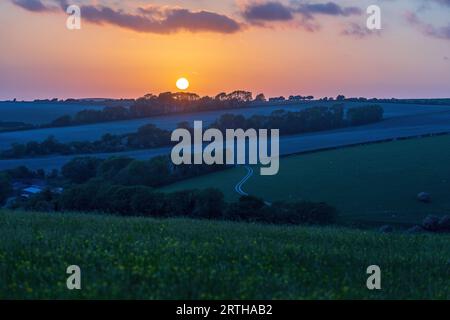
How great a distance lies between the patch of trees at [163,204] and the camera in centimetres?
4122

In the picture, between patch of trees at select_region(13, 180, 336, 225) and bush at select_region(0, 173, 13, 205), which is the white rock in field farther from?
bush at select_region(0, 173, 13, 205)

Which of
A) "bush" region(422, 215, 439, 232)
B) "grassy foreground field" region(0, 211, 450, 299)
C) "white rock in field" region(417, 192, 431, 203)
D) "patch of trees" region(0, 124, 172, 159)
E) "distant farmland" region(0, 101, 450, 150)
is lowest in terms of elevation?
"bush" region(422, 215, 439, 232)

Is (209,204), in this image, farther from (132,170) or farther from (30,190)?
(30,190)

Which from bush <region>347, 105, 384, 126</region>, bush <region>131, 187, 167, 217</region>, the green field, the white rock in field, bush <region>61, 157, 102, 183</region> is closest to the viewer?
bush <region>131, 187, 167, 217</region>

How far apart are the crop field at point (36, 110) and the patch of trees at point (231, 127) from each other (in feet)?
73.6

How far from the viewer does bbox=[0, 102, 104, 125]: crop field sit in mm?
107188

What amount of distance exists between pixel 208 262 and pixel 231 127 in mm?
75736

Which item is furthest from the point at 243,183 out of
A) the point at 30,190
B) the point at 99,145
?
the point at 99,145

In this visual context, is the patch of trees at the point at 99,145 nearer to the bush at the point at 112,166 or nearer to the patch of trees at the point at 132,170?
the patch of trees at the point at 132,170

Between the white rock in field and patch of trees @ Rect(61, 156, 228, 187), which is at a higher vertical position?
patch of trees @ Rect(61, 156, 228, 187)

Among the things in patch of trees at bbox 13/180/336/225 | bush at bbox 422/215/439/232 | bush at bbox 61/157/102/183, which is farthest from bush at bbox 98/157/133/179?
bush at bbox 422/215/439/232

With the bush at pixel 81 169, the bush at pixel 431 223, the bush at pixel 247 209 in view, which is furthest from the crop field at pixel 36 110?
the bush at pixel 431 223

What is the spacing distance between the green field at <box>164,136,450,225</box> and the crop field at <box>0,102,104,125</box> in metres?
44.6
